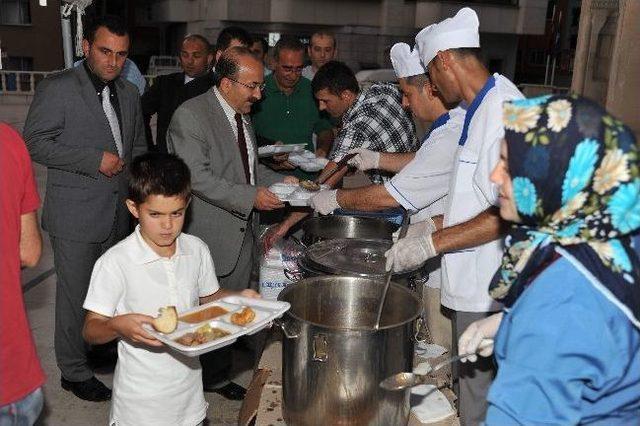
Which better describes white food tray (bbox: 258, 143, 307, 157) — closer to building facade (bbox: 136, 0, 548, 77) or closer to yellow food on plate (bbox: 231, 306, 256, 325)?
yellow food on plate (bbox: 231, 306, 256, 325)

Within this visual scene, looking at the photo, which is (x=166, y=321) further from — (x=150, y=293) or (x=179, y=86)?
(x=179, y=86)

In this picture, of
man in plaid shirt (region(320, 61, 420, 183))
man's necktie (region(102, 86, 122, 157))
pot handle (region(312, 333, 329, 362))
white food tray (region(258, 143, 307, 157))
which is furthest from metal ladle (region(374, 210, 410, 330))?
man's necktie (region(102, 86, 122, 157))

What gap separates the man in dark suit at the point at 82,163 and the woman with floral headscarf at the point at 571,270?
7.53ft

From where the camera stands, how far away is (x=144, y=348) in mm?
2084

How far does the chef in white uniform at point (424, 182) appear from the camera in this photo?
2746 mm

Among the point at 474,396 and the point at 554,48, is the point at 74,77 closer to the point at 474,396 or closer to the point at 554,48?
the point at 474,396

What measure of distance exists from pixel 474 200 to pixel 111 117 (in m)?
1.92

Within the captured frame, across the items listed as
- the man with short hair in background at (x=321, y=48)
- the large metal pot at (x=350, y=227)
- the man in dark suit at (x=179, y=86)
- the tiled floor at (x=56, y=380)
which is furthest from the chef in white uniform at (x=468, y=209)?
the man with short hair in background at (x=321, y=48)

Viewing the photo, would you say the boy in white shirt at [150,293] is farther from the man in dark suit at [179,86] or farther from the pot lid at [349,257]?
the man in dark suit at [179,86]

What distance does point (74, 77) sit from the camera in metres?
3.03

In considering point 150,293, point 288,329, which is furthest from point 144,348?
point 288,329

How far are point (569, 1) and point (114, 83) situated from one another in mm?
31829

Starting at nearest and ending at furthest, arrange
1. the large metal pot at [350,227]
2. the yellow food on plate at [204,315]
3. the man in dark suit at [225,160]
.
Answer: the yellow food on plate at [204,315] → the man in dark suit at [225,160] → the large metal pot at [350,227]

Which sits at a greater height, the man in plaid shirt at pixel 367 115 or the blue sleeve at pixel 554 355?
the man in plaid shirt at pixel 367 115
